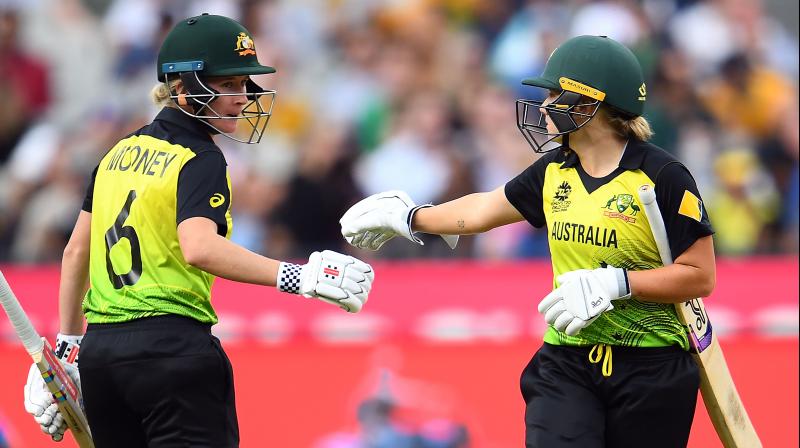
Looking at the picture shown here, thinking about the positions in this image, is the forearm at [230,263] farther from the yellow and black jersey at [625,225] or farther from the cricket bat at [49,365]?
the yellow and black jersey at [625,225]

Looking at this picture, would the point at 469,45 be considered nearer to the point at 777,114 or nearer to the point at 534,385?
the point at 777,114

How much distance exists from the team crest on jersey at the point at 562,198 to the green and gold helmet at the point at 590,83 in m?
0.16

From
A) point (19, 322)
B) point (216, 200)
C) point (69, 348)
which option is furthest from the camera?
point (69, 348)

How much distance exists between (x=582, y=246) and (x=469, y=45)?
18.8ft

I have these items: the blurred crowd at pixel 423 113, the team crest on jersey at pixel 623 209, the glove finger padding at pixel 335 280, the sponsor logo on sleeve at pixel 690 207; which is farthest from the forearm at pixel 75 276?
the blurred crowd at pixel 423 113

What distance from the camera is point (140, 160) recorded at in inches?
179

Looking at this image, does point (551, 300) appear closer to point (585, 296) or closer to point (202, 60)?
point (585, 296)

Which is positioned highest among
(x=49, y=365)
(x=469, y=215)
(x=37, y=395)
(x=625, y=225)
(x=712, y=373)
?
(x=625, y=225)

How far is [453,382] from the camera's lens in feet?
22.2

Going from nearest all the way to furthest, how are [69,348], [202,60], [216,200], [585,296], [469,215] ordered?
[216,200]
[585,296]
[202,60]
[69,348]
[469,215]

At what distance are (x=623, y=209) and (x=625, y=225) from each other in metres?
0.06

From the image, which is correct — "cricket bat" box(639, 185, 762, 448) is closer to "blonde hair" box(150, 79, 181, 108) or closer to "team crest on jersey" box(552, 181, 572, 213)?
"team crest on jersey" box(552, 181, 572, 213)

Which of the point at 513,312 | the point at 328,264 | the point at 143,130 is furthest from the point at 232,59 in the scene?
the point at 513,312

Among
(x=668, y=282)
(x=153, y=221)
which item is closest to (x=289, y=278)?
(x=153, y=221)
